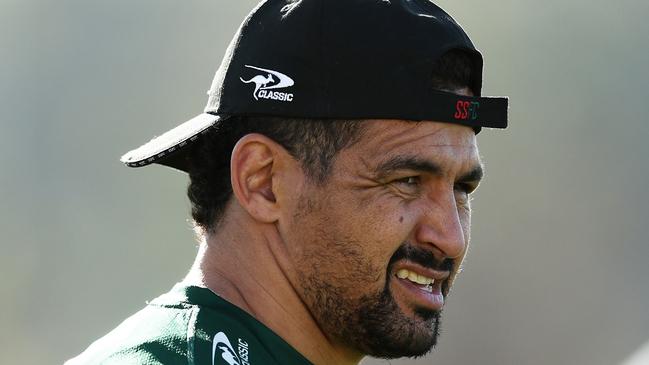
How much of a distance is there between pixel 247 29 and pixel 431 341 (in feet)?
2.81

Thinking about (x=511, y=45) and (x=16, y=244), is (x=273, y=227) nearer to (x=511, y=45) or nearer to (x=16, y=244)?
(x=16, y=244)

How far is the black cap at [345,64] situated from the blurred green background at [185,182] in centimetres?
575

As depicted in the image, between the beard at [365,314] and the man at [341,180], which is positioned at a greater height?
the man at [341,180]

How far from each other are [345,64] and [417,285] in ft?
1.77

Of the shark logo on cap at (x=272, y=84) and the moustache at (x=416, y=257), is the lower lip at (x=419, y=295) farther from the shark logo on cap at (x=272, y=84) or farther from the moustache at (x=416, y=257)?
the shark logo on cap at (x=272, y=84)

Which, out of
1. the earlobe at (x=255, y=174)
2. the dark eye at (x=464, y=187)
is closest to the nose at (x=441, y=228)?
the dark eye at (x=464, y=187)

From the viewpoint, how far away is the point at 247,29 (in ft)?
8.73

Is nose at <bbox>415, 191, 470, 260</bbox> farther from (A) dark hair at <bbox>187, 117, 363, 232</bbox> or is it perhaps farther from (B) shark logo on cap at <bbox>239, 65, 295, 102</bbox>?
(B) shark logo on cap at <bbox>239, 65, 295, 102</bbox>

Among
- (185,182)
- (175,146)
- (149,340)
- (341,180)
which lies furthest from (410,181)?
(185,182)

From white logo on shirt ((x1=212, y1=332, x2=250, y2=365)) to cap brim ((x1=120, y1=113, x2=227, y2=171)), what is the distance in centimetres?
60

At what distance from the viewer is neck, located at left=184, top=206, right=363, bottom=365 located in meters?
2.50

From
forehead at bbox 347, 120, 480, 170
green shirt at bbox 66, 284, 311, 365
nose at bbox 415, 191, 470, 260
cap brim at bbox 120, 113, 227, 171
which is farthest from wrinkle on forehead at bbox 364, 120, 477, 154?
green shirt at bbox 66, 284, 311, 365

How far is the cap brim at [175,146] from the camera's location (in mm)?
2697

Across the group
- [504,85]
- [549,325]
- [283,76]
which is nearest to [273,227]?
[283,76]
